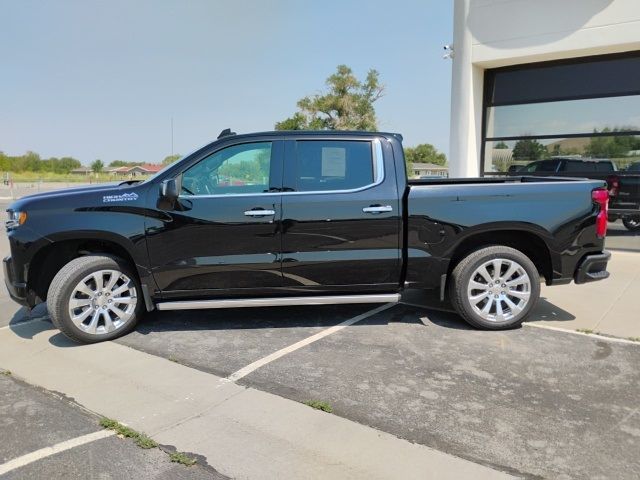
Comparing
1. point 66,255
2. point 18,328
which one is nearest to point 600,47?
point 66,255

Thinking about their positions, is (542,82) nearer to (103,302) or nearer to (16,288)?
(103,302)

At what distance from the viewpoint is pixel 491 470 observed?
2.64 meters

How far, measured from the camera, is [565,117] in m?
9.34

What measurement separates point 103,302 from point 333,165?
246 centimetres

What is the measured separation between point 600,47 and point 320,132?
6142 mm

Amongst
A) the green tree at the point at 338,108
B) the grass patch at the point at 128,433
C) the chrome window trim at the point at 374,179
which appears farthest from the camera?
the green tree at the point at 338,108

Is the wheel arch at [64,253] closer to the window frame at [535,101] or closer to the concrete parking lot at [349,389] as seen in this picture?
the concrete parking lot at [349,389]

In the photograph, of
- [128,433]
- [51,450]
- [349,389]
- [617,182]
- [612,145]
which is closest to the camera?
[51,450]

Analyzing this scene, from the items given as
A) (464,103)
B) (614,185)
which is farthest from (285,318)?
(614,185)

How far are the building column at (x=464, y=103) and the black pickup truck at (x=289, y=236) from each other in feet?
17.0

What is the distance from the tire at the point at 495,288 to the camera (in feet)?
15.6

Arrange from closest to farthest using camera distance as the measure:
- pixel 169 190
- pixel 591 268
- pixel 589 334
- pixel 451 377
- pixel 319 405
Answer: pixel 319 405 → pixel 451 377 → pixel 169 190 → pixel 589 334 → pixel 591 268

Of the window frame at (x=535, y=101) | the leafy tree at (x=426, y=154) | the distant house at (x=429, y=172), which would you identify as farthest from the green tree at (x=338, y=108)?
the leafy tree at (x=426, y=154)

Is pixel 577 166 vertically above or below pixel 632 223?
above
